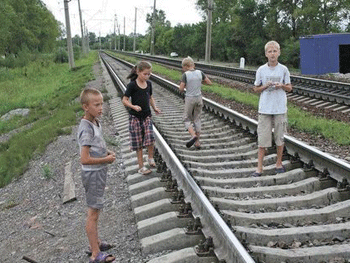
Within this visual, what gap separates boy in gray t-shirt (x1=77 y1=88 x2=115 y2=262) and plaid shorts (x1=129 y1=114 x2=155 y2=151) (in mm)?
1864

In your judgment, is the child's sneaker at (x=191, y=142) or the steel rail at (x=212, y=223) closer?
the steel rail at (x=212, y=223)

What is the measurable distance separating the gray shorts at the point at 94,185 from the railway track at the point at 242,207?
0.52 meters

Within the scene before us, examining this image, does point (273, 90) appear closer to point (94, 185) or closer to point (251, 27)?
point (94, 185)

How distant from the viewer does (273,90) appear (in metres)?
5.40

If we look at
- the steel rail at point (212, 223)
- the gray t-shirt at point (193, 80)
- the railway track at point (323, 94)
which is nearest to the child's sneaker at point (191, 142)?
the gray t-shirt at point (193, 80)

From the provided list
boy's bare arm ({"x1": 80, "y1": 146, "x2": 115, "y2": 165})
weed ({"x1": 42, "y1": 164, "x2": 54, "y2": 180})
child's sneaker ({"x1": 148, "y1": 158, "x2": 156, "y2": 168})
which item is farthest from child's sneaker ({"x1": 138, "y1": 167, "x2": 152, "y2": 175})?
boy's bare arm ({"x1": 80, "y1": 146, "x2": 115, "y2": 165})

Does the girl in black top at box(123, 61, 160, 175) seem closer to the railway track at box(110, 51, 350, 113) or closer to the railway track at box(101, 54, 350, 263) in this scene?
the railway track at box(101, 54, 350, 263)

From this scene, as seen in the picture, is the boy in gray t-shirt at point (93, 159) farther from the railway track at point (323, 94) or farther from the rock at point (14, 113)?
the rock at point (14, 113)

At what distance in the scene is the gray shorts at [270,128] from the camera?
5438 millimetres

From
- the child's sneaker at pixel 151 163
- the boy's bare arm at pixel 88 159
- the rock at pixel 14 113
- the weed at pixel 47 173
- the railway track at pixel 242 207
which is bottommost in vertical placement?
the rock at pixel 14 113

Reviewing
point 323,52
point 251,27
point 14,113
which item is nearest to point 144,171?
point 14,113

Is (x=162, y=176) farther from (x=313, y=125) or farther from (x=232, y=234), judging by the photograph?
(x=313, y=125)

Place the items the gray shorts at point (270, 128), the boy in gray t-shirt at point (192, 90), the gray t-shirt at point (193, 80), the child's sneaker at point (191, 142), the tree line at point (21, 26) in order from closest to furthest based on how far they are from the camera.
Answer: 1. the gray shorts at point (270, 128)
2. the child's sneaker at point (191, 142)
3. the boy in gray t-shirt at point (192, 90)
4. the gray t-shirt at point (193, 80)
5. the tree line at point (21, 26)

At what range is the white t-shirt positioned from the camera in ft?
17.5
